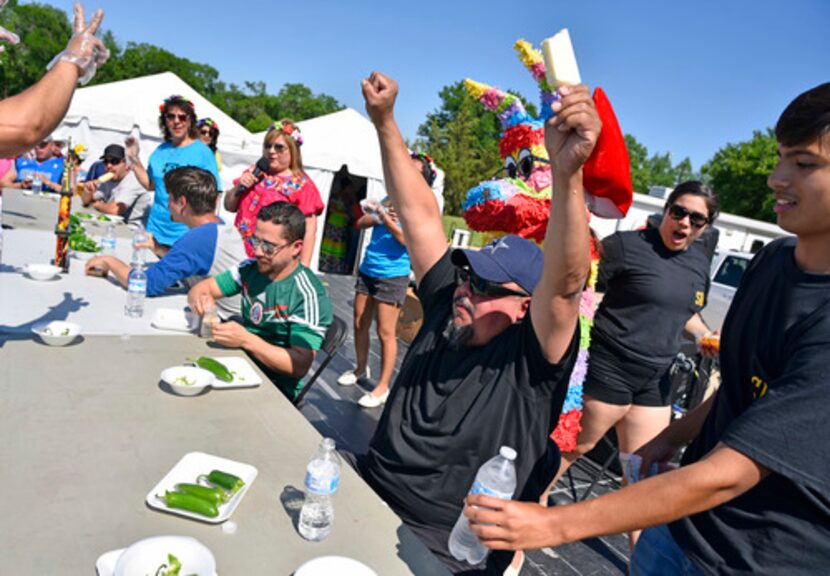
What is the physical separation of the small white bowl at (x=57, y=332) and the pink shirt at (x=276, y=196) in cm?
228

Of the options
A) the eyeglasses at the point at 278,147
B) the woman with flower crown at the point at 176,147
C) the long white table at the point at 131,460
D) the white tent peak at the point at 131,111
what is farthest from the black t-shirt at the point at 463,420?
the white tent peak at the point at 131,111

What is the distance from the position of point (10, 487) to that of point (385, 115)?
1706mm

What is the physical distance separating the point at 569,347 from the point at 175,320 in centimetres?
216

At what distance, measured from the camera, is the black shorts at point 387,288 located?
488 cm

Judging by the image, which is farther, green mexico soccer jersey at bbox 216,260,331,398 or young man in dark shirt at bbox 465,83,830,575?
green mexico soccer jersey at bbox 216,260,331,398

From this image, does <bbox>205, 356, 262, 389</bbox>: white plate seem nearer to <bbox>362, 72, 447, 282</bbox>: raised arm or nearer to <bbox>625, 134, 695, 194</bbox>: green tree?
<bbox>362, 72, 447, 282</bbox>: raised arm

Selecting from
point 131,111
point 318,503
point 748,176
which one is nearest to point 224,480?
Answer: point 318,503

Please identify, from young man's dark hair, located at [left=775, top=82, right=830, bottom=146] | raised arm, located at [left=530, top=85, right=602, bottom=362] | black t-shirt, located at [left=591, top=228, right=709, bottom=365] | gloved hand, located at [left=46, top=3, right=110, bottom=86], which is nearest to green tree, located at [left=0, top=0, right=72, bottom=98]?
gloved hand, located at [left=46, top=3, right=110, bottom=86]

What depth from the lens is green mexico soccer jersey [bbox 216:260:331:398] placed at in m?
2.83

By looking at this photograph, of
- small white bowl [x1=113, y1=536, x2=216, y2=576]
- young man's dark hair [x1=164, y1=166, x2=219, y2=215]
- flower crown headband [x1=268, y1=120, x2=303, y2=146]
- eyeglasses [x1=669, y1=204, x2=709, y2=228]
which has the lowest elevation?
small white bowl [x1=113, y1=536, x2=216, y2=576]

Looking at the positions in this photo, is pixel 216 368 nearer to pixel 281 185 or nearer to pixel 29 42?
pixel 281 185

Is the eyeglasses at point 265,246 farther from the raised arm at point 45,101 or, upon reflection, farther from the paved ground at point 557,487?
the paved ground at point 557,487

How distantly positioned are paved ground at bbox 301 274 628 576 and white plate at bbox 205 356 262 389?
1.70 meters

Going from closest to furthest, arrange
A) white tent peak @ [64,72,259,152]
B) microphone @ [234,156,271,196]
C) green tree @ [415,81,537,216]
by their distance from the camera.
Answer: microphone @ [234,156,271,196], white tent peak @ [64,72,259,152], green tree @ [415,81,537,216]
